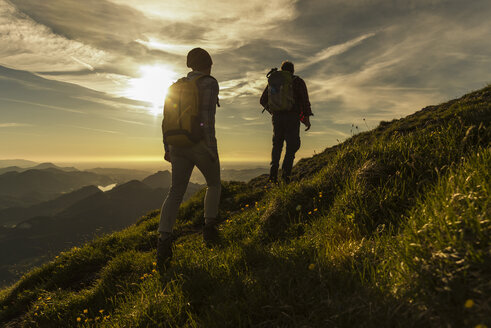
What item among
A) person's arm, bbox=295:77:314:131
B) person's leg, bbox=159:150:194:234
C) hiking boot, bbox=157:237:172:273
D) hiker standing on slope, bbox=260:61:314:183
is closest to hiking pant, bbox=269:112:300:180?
hiker standing on slope, bbox=260:61:314:183

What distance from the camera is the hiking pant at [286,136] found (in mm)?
6617

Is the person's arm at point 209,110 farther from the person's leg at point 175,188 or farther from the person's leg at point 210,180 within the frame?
the person's leg at point 175,188

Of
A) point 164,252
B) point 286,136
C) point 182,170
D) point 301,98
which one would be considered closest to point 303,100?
point 301,98

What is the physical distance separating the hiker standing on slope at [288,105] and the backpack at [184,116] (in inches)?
121

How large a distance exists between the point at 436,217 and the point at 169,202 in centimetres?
354

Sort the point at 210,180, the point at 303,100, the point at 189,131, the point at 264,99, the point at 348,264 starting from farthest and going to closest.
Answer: the point at 264,99, the point at 303,100, the point at 210,180, the point at 189,131, the point at 348,264

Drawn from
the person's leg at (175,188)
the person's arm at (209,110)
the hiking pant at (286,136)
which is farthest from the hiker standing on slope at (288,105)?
the person's leg at (175,188)

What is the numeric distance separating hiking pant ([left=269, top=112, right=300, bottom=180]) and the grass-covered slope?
6.14 ft

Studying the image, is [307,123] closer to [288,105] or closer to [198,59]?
[288,105]

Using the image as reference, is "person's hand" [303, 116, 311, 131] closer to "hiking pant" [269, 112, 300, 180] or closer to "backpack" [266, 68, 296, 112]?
"hiking pant" [269, 112, 300, 180]

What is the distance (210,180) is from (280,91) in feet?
11.5

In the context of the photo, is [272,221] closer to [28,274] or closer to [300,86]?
[300,86]

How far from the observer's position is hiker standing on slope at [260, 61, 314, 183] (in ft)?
21.3

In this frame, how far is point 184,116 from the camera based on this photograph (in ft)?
12.5
